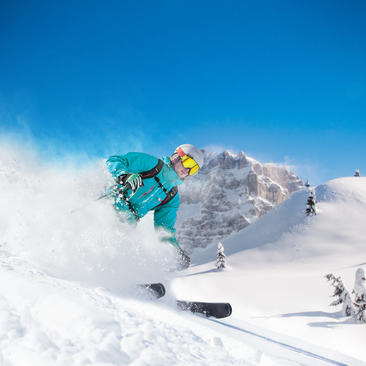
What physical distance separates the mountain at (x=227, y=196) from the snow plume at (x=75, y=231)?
122831mm

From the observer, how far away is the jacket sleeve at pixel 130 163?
472 centimetres

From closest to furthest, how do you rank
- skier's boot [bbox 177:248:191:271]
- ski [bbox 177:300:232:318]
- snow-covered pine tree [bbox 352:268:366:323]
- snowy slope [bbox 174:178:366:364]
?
ski [bbox 177:300:232:318] < skier's boot [bbox 177:248:191:271] < snowy slope [bbox 174:178:366:364] < snow-covered pine tree [bbox 352:268:366:323]

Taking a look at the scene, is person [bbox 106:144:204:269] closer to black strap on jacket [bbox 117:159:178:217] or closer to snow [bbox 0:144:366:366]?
black strap on jacket [bbox 117:159:178:217]

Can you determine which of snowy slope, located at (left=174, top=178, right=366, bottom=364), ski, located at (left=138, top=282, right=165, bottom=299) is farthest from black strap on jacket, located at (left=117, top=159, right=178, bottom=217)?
snowy slope, located at (left=174, top=178, right=366, bottom=364)

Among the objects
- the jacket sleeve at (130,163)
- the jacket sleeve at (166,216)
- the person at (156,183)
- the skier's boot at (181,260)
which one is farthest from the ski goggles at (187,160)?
the skier's boot at (181,260)

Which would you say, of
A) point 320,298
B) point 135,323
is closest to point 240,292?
point 320,298

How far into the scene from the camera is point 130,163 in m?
5.14

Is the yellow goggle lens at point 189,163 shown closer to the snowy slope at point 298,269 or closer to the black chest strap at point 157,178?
the black chest strap at point 157,178

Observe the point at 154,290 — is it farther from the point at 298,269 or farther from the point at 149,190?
the point at 298,269

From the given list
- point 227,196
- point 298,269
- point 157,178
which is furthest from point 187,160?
point 227,196

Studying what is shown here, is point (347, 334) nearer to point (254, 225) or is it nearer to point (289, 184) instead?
point (254, 225)

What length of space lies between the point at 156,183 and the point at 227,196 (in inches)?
5667

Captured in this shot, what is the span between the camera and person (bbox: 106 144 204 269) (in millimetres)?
5008

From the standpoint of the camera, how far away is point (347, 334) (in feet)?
36.1
